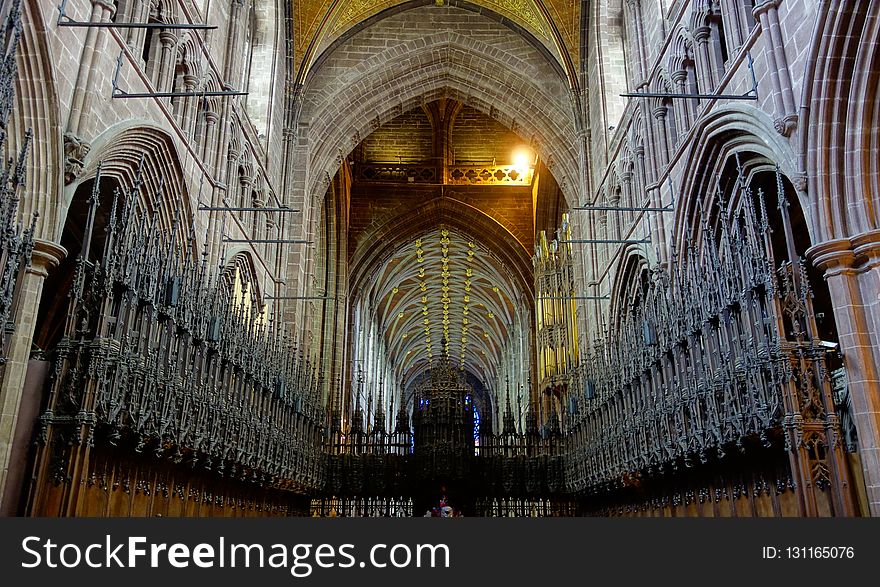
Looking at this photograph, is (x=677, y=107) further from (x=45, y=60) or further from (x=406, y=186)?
(x=406, y=186)

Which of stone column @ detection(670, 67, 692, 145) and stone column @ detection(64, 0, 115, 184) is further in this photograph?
stone column @ detection(670, 67, 692, 145)

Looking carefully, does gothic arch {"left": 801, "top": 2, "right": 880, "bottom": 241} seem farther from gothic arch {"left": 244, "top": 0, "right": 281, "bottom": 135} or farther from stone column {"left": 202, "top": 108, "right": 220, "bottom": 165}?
gothic arch {"left": 244, "top": 0, "right": 281, "bottom": 135}

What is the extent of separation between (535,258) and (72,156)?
17950mm

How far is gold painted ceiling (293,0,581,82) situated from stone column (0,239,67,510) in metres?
12.5

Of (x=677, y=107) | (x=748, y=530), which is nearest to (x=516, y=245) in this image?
(x=677, y=107)

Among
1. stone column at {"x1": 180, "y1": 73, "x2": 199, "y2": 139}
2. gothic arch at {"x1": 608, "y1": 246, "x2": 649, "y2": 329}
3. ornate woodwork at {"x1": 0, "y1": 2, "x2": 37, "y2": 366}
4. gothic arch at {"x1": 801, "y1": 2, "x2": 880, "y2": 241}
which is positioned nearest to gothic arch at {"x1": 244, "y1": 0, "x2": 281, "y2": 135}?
stone column at {"x1": 180, "y1": 73, "x2": 199, "y2": 139}

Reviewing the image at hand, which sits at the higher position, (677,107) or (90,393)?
(677,107)

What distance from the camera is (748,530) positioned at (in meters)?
3.89

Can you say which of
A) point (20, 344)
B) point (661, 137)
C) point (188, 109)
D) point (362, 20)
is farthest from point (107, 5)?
point (362, 20)

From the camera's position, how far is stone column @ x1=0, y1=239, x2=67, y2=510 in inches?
265

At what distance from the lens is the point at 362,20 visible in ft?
64.4

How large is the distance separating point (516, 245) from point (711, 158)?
16.6 meters

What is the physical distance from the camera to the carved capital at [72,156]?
25.1 feet

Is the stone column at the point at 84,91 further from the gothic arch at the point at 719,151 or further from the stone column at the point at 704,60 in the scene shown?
the stone column at the point at 704,60
